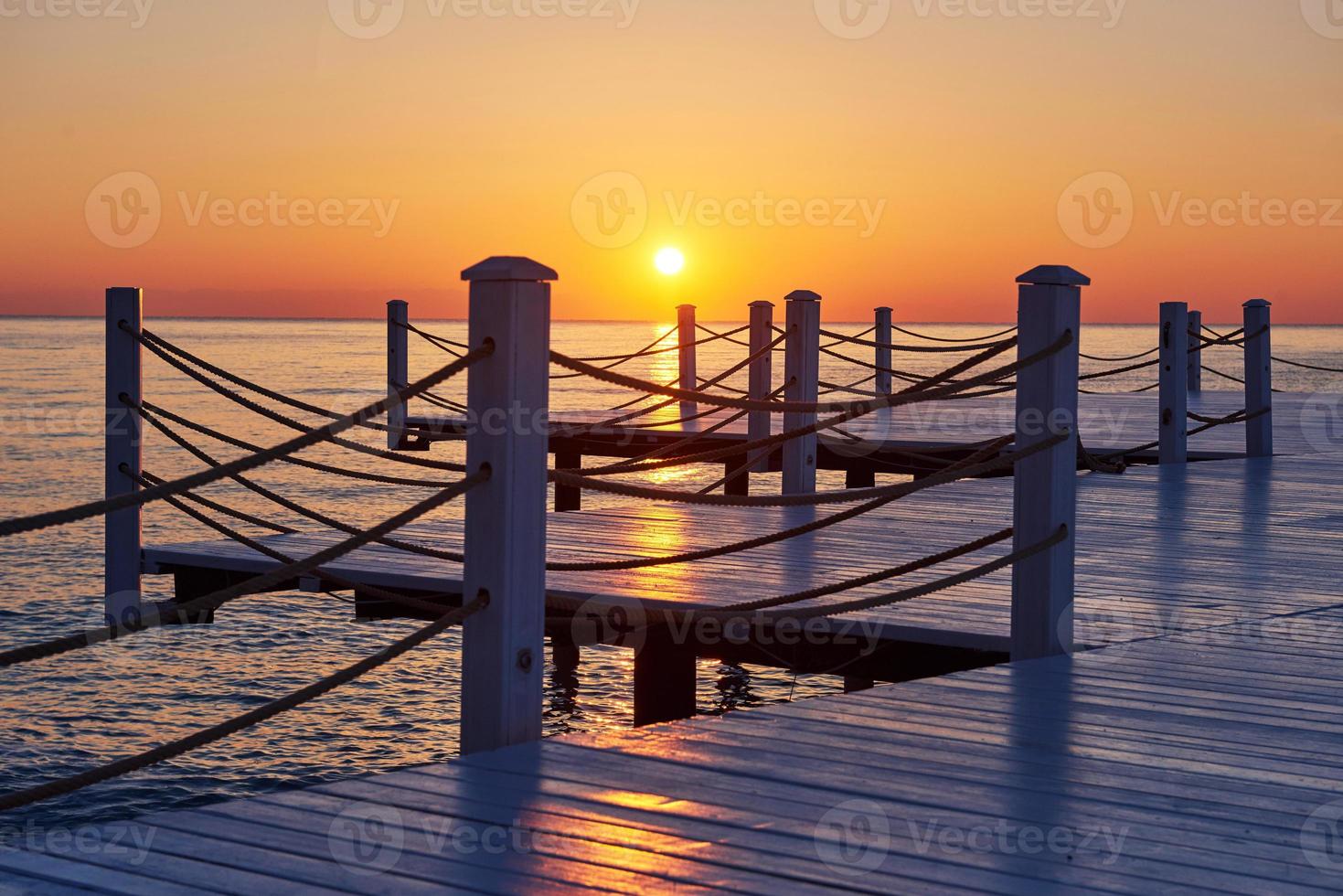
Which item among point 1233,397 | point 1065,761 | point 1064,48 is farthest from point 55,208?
point 1065,761

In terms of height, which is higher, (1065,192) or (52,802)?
(1065,192)

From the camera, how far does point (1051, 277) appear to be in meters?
5.51

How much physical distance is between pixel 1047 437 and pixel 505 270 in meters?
2.27

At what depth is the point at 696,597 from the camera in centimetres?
700

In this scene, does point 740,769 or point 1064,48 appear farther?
point 1064,48

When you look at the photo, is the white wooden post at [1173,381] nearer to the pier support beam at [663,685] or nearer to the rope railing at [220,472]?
the pier support beam at [663,685]

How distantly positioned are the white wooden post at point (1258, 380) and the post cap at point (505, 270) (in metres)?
11.5

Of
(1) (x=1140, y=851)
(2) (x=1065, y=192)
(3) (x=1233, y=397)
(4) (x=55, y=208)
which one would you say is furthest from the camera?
(4) (x=55, y=208)

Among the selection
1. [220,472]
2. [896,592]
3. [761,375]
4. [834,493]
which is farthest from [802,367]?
[220,472]

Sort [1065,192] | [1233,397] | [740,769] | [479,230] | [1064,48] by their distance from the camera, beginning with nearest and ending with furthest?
[740,769] → [1065,192] → [1233,397] → [1064,48] → [479,230]

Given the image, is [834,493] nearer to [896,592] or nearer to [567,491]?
[896,592]

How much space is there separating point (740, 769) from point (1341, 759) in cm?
170

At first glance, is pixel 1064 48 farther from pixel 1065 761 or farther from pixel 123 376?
pixel 1065 761

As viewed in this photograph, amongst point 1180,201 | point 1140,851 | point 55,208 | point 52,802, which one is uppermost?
point 55,208
